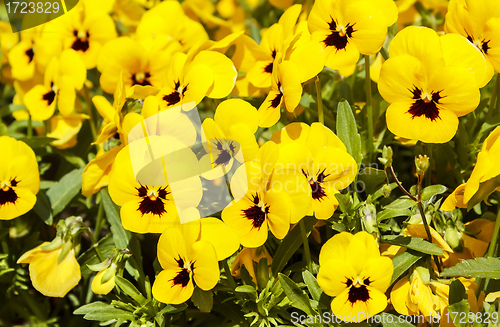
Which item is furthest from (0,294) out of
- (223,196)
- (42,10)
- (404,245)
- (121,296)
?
(404,245)

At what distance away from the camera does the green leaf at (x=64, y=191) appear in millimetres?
1786

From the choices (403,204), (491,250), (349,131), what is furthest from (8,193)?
(491,250)

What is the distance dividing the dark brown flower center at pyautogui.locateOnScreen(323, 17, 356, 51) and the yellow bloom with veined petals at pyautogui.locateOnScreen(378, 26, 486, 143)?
0.49ft

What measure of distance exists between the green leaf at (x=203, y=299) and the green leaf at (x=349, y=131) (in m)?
0.54

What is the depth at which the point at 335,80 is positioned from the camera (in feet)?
6.43

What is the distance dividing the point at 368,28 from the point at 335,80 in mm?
634

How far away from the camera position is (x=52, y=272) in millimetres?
1557

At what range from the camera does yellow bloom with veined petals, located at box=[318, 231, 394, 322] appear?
1182 mm

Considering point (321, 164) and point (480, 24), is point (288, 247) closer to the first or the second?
point (321, 164)

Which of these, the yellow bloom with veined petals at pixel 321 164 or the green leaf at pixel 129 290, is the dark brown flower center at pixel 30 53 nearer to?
the green leaf at pixel 129 290

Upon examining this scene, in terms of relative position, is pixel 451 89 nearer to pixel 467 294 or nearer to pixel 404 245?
pixel 404 245

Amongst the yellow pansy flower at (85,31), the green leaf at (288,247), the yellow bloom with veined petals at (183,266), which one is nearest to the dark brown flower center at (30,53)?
the yellow pansy flower at (85,31)

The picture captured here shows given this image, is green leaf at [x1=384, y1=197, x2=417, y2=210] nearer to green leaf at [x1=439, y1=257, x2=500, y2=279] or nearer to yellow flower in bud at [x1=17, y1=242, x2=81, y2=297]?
green leaf at [x1=439, y1=257, x2=500, y2=279]

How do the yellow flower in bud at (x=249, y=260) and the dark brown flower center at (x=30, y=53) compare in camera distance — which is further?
the dark brown flower center at (x=30, y=53)
